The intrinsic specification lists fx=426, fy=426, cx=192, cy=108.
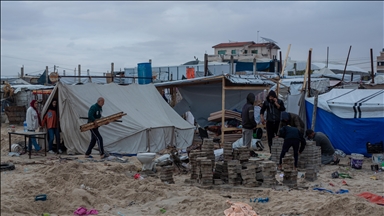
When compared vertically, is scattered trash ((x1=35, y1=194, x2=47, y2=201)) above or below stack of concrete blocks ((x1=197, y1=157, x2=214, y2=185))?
below

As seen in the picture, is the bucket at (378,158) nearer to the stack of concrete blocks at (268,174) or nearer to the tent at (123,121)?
the stack of concrete blocks at (268,174)

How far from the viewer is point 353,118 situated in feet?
41.0

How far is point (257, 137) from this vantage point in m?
15.3

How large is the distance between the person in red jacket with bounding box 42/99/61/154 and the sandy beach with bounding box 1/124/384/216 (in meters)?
2.75

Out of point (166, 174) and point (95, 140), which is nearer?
point (166, 174)

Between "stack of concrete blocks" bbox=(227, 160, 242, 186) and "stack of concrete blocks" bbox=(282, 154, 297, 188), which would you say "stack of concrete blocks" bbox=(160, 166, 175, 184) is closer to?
"stack of concrete blocks" bbox=(227, 160, 242, 186)

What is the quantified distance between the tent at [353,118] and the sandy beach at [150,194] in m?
2.55

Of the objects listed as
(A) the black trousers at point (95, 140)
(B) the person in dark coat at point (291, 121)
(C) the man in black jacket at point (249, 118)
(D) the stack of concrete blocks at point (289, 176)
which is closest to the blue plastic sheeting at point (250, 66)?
(C) the man in black jacket at point (249, 118)

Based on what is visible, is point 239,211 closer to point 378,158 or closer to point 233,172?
point 233,172

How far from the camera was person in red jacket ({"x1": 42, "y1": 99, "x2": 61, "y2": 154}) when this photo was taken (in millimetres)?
12547

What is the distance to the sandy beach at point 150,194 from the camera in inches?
261

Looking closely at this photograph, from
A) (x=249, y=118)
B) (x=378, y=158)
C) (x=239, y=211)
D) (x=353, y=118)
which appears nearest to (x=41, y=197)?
(x=239, y=211)

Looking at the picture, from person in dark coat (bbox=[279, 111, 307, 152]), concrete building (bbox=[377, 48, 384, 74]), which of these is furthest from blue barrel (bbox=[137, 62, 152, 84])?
concrete building (bbox=[377, 48, 384, 74])

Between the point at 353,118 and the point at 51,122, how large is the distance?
8856mm
